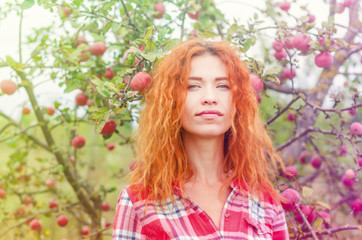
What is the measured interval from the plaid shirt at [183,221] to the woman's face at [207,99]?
212 millimetres

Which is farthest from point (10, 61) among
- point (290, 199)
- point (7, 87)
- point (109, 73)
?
point (290, 199)

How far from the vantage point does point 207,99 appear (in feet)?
3.88

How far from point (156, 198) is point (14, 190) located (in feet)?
5.09

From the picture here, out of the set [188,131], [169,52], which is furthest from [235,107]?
[169,52]

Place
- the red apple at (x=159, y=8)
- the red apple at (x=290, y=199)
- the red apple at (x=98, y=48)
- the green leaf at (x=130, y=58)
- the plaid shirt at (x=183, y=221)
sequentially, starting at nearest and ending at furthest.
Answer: the plaid shirt at (x=183, y=221), the green leaf at (x=130, y=58), the red apple at (x=290, y=199), the red apple at (x=98, y=48), the red apple at (x=159, y=8)

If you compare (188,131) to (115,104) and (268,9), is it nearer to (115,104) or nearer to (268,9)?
(115,104)

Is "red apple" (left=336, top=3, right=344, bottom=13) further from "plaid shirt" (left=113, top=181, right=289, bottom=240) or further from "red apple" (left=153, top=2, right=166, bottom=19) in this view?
"plaid shirt" (left=113, top=181, right=289, bottom=240)

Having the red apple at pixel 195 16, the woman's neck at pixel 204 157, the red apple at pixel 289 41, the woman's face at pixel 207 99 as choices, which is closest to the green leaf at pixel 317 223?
the woman's neck at pixel 204 157

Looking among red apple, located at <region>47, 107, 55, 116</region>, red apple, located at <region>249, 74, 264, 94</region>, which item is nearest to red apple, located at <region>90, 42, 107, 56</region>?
red apple, located at <region>47, 107, 55, 116</region>

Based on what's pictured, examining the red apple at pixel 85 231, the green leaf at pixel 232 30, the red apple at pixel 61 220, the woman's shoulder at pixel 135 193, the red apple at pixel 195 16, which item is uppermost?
the red apple at pixel 195 16

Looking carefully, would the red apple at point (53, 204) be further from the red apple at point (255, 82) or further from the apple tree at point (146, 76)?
the red apple at point (255, 82)

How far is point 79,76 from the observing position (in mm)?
1740

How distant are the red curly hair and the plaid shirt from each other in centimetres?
4

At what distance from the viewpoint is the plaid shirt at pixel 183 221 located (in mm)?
1155
